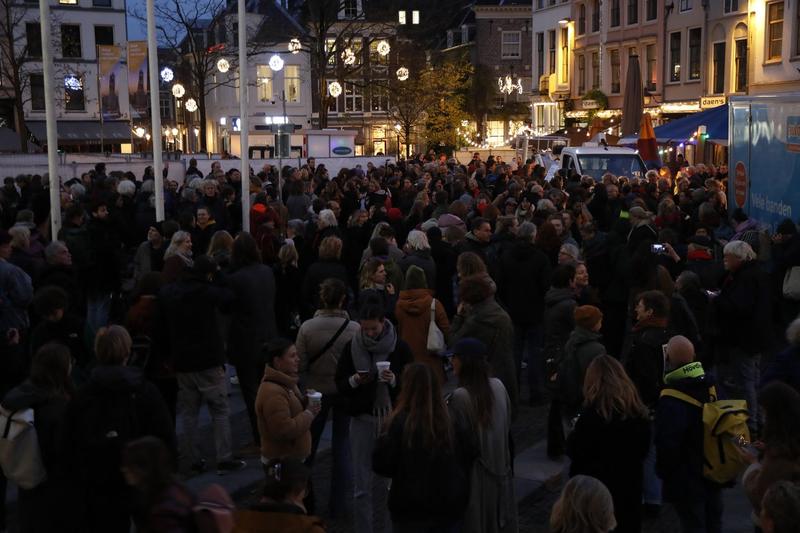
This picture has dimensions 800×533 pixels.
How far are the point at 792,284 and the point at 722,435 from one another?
5337 millimetres

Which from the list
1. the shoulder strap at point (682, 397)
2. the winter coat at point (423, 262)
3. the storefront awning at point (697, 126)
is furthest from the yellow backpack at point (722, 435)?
the storefront awning at point (697, 126)

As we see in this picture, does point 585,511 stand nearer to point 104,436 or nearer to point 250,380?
point 104,436

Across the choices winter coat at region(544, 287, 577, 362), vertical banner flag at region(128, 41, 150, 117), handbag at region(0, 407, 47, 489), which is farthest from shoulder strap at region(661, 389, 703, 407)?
vertical banner flag at region(128, 41, 150, 117)

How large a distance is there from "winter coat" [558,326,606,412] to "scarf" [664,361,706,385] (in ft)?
3.18

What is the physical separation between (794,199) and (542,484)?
656cm

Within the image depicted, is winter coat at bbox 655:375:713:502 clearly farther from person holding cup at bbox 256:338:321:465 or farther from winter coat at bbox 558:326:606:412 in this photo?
person holding cup at bbox 256:338:321:465

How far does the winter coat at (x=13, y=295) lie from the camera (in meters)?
8.83

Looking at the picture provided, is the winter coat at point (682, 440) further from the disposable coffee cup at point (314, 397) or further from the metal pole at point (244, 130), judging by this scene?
the metal pole at point (244, 130)

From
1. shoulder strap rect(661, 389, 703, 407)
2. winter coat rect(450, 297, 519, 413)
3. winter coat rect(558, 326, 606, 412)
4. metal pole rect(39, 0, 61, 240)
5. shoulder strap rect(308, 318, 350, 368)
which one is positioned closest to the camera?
shoulder strap rect(661, 389, 703, 407)

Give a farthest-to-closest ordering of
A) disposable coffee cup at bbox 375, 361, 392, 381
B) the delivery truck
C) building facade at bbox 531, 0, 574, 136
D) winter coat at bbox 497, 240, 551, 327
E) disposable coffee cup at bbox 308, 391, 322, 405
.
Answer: building facade at bbox 531, 0, 574, 136 → the delivery truck → winter coat at bbox 497, 240, 551, 327 → disposable coffee cup at bbox 375, 361, 392, 381 → disposable coffee cup at bbox 308, 391, 322, 405

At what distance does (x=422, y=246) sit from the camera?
Result: 34.6 ft

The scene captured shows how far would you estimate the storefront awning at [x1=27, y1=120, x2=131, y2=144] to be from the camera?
5865 centimetres

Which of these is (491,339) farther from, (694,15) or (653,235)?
(694,15)

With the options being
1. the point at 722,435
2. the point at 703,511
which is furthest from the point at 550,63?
the point at 722,435
